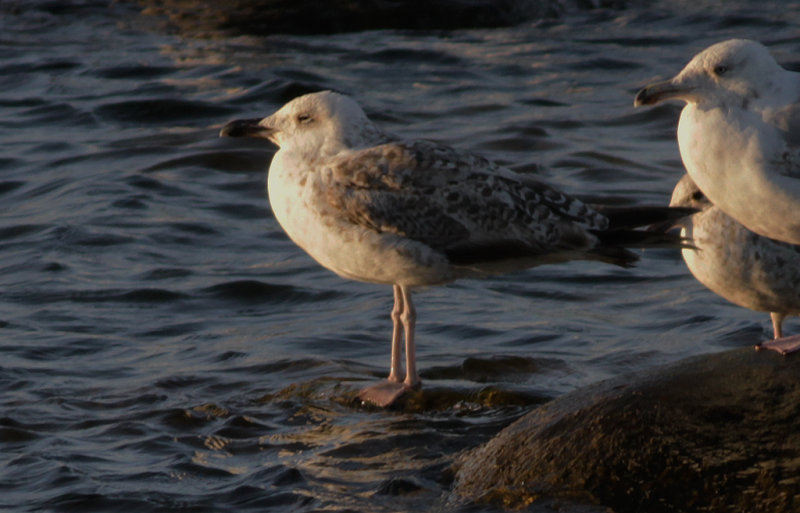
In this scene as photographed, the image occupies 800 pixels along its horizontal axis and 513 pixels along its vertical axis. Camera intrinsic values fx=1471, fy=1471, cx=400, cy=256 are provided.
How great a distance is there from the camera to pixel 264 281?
30.8ft

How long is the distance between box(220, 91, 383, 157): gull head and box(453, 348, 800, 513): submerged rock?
194cm

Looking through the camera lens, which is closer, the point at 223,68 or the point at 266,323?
the point at 266,323

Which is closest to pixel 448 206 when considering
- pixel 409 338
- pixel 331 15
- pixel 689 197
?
pixel 409 338

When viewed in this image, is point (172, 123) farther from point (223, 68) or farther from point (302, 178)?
point (302, 178)

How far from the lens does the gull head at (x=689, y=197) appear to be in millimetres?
6371

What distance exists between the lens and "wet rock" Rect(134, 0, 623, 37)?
48.2 feet

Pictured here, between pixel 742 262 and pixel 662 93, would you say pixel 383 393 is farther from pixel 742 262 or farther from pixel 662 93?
pixel 662 93

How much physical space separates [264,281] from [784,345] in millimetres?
4412

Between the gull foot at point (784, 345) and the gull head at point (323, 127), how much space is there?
7.34ft

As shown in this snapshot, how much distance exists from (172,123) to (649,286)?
18.1 ft

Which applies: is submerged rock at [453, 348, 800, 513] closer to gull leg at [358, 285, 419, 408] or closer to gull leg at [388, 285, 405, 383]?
gull leg at [358, 285, 419, 408]

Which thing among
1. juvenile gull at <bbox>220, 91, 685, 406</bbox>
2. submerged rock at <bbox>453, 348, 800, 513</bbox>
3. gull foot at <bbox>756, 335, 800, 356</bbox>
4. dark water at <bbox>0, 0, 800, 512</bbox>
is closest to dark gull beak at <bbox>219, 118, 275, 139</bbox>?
juvenile gull at <bbox>220, 91, 685, 406</bbox>

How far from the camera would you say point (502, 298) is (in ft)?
30.0

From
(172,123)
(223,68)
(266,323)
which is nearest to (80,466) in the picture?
(266,323)
